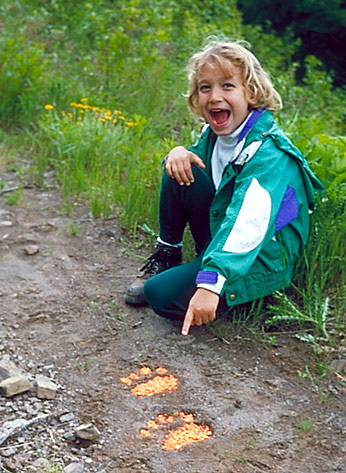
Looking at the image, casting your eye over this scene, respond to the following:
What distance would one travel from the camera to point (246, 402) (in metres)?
2.49

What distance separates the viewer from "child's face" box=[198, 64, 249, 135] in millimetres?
2764

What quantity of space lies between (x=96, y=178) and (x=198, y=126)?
3.26ft

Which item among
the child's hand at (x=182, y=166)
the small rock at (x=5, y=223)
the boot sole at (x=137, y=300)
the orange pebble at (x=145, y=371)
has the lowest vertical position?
the orange pebble at (x=145, y=371)

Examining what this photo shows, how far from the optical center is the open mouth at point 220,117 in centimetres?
279

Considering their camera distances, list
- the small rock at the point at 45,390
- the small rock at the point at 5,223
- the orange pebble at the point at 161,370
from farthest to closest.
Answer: the small rock at the point at 5,223
the orange pebble at the point at 161,370
the small rock at the point at 45,390

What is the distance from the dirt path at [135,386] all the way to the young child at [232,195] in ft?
0.72

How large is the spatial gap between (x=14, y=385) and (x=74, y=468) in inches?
18.5

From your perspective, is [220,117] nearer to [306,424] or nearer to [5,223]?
[306,424]

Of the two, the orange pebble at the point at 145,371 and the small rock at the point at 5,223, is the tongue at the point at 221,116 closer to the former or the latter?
the orange pebble at the point at 145,371

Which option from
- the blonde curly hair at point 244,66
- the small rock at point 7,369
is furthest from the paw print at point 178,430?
the blonde curly hair at point 244,66

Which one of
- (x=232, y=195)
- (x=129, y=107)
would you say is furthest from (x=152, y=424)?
(x=129, y=107)

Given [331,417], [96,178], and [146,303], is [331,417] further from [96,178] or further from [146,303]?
[96,178]

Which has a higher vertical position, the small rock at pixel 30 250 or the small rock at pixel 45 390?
the small rock at pixel 30 250

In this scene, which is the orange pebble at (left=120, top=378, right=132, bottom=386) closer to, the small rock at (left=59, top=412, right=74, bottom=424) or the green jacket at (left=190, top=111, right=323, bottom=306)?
the small rock at (left=59, top=412, right=74, bottom=424)
